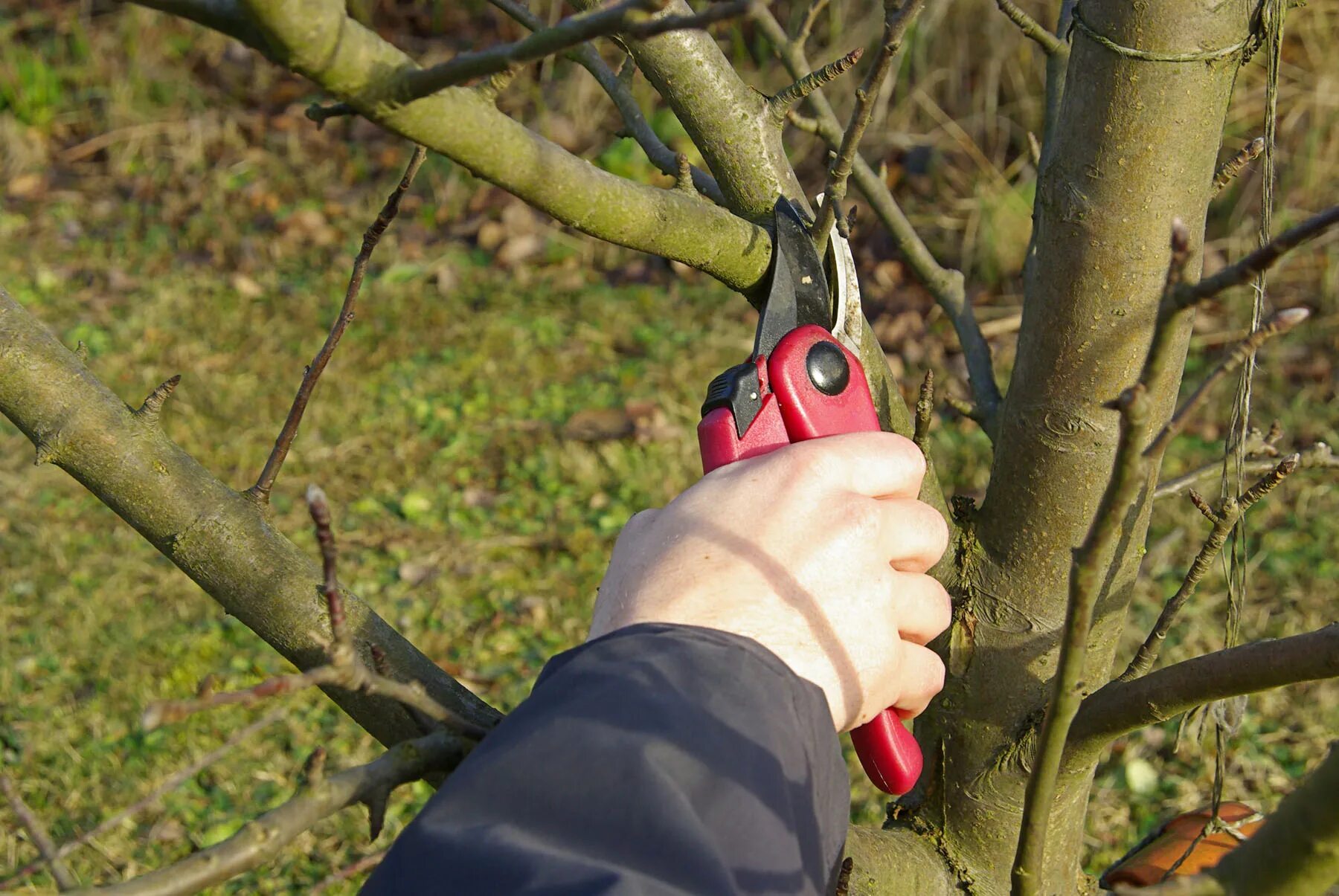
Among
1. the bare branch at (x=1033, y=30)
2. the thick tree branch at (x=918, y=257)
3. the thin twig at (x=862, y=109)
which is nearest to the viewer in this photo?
the thin twig at (x=862, y=109)

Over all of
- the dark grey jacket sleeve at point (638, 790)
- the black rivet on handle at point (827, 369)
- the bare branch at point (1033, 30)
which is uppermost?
the bare branch at point (1033, 30)

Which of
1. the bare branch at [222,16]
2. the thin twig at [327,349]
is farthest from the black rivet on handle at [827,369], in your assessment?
the bare branch at [222,16]

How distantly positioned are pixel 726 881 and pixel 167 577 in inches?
116

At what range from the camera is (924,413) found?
1.41m

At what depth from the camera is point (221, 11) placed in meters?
0.82

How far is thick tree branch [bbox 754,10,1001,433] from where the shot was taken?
1.76 meters

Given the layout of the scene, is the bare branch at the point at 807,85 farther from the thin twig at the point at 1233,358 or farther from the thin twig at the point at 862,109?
the thin twig at the point at 1233,358

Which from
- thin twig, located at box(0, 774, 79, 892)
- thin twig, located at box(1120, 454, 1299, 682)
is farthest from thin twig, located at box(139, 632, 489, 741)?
thin twig, located at box(1120, 454, 1299, 682)

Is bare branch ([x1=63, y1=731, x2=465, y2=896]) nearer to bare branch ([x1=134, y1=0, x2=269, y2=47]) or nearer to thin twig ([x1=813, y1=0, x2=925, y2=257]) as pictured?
bare branch ([x1=134, y1=0, x2=269, y2=47])

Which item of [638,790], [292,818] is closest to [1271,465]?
[638,790]

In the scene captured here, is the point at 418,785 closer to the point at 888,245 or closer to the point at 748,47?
the point at 888,245

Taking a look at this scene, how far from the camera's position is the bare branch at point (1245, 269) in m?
0.73

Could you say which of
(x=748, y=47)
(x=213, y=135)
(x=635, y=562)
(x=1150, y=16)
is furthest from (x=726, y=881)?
(x=213, y=135)

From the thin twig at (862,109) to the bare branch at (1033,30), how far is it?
8.1 inches
